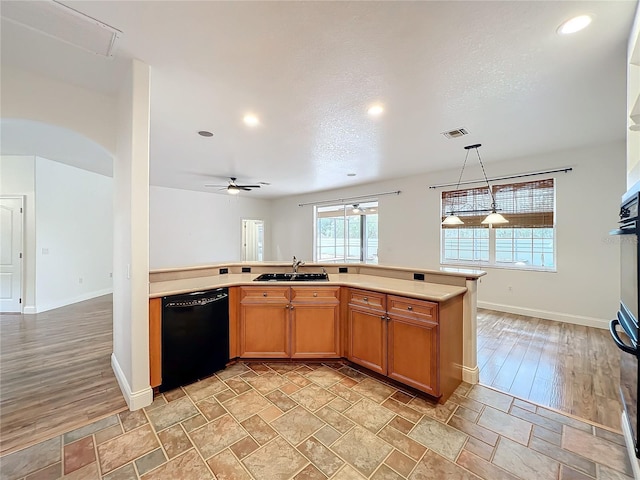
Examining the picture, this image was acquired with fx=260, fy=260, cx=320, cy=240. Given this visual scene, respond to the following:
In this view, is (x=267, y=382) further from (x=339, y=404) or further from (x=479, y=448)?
(x=479, y=448)

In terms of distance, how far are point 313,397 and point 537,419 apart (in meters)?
1.80

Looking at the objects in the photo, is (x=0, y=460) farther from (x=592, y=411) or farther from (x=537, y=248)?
(x=537, y=248)

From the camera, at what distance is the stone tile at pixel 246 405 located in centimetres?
208

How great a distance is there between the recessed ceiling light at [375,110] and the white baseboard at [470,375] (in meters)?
2.85

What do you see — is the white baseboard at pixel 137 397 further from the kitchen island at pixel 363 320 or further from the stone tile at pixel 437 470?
the stone tile at pixel 437 470

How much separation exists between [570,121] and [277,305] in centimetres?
426

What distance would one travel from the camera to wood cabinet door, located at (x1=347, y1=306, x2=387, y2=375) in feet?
8.33

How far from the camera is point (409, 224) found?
621 cm

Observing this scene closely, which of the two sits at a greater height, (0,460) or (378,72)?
(378,72)

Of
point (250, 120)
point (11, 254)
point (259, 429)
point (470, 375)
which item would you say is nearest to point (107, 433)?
point (259, 429)

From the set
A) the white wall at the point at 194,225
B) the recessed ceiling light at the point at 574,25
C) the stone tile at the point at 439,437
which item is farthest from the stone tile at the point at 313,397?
the white wall at the point at 194,225

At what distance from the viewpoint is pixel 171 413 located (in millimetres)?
2096

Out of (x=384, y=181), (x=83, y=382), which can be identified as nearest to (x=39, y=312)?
(x=83, y=382)

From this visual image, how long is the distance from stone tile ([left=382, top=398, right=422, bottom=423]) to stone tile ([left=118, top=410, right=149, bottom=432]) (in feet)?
6.35
